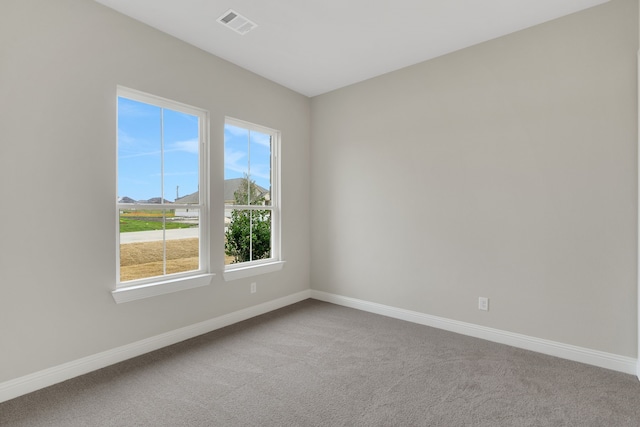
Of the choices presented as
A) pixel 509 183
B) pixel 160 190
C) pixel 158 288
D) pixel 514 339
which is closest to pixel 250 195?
pixel 160 190

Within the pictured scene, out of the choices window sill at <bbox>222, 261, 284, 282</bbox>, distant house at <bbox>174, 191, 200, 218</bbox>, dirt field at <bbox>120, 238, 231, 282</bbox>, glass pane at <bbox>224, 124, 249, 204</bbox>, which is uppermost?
glass pane at <bbox>224, 124, 249, 204</bbox>

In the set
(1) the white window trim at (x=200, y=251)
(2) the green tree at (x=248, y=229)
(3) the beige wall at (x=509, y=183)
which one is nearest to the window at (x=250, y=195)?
(2) the green tree at (x=248, y=229)

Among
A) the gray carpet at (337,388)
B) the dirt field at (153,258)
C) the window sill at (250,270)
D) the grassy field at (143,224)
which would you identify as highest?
the grassy field at (143,224)

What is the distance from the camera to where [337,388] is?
2.18 m

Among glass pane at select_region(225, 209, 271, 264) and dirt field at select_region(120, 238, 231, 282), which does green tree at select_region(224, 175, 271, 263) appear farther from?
dirt field at select_region(120, 238, 231, 282)

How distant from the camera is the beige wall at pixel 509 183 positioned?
7.89 feet

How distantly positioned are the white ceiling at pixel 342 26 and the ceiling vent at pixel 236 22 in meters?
0.05

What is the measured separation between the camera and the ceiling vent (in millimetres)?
2548

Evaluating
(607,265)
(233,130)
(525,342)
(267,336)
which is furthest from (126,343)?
(607,265)

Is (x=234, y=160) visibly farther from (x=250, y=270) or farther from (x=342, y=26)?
(x=342, y=26)

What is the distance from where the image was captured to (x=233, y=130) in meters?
3.53

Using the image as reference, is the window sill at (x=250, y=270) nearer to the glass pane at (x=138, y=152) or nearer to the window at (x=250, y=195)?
the window at (x=250, y=195)

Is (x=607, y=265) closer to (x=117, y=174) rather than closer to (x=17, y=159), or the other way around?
(x=117, y=174)

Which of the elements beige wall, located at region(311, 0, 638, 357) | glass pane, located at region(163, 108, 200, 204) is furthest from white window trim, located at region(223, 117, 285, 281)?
beige wall, located at region(311, 0, 638, 357)
